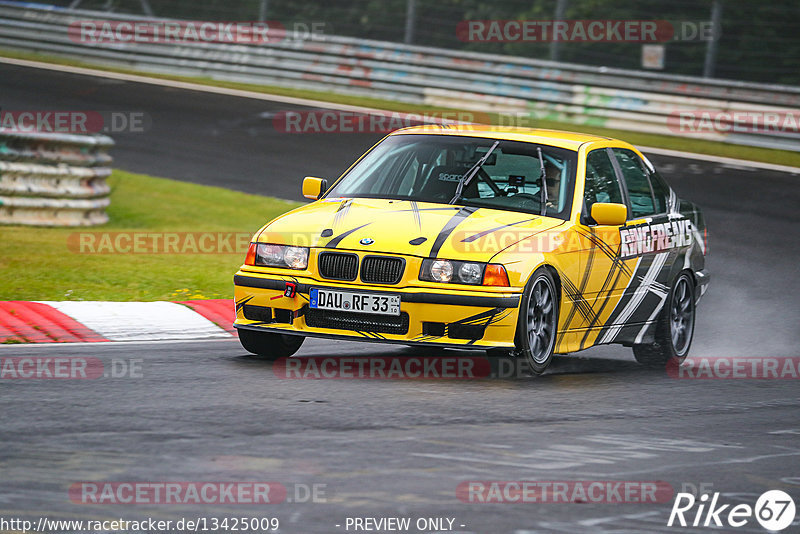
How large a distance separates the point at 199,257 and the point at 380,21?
16134 mm

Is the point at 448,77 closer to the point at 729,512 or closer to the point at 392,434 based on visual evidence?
the point at 392,434

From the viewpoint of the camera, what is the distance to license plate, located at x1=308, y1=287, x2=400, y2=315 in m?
8.07

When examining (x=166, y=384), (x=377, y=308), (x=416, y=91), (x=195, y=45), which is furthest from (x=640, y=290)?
(x=195, y=45)

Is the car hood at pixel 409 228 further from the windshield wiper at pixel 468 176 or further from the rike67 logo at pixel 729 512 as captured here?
the rike67 logo at pixel 729 512

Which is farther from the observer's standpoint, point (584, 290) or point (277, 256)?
point (584, 290)

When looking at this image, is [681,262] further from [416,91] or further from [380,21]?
[380,21]

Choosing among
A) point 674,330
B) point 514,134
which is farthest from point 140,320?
point 674,330
